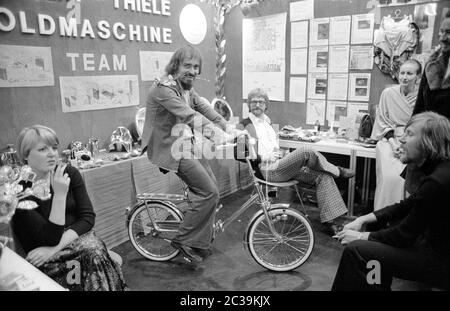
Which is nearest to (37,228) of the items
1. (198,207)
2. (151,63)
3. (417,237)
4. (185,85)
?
(198,207)

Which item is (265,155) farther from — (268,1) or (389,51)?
(268,1)

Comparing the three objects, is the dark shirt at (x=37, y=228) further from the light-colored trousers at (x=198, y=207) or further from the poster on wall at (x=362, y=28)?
the poster on wall at (x=362, y=28)

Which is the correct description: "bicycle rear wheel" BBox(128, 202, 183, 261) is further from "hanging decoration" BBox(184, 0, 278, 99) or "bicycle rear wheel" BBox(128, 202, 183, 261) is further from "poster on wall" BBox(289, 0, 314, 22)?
"poster on wall" BBox(289, 0, 314, 22)

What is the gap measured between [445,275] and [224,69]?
3769 mm

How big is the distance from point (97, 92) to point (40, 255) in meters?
1.95

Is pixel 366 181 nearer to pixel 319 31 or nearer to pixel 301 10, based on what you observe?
pixel 319 31

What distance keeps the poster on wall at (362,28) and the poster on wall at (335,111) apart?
2.22 ft

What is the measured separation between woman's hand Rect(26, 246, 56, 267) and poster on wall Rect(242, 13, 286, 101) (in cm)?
339

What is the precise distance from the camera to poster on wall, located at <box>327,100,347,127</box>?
160 inches

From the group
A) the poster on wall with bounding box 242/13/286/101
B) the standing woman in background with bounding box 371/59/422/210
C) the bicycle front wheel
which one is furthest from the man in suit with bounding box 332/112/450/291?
the poster on wall with bounding box 242/13/286/101

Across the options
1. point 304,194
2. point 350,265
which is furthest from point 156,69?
point 350,265

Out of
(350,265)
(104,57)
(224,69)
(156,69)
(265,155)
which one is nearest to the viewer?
(350,265)

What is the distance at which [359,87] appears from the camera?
12.8 ft

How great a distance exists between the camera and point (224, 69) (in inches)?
191
